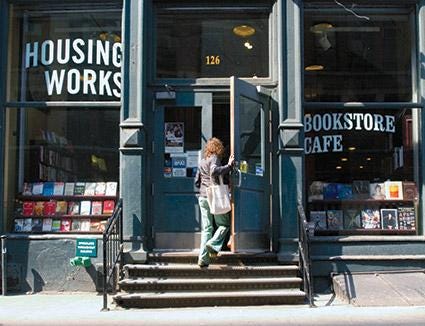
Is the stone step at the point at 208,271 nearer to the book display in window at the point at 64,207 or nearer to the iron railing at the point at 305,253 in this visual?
the iron railing at the point at 305,253

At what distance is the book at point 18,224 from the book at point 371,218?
5.32 metres

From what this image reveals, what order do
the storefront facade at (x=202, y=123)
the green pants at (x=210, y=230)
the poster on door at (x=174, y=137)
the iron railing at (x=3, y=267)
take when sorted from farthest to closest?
the poster on door at (x=174, y=137)
the storefront facade at (x=202, y=123)
the iron railing at (x=3, y=267)
the green pants at (x=210, y=230)

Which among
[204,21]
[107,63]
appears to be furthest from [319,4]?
[107,63]

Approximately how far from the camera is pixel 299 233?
369 inches

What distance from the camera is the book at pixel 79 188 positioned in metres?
10.0

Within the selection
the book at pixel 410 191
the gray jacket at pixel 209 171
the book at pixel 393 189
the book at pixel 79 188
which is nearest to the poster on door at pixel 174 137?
the gray jacket at pixel 209 171

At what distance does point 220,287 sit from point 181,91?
311cm

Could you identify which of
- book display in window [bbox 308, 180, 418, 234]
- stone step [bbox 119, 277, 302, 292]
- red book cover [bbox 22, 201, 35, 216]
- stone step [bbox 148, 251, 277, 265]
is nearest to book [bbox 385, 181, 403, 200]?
book display in window [bbox 308, 180, 418, 234]

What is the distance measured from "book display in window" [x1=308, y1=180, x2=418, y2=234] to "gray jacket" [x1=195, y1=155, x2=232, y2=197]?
1.78 metres

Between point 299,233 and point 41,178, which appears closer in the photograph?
point 299,233

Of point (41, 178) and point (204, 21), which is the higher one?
point (204, 21)

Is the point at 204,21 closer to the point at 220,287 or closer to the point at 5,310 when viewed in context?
the point at 220,287

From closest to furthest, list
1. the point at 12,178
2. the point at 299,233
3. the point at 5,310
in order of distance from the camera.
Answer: the point at 5,310, the point at 299,233, the point at 12,178

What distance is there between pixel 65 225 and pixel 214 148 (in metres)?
2.76
